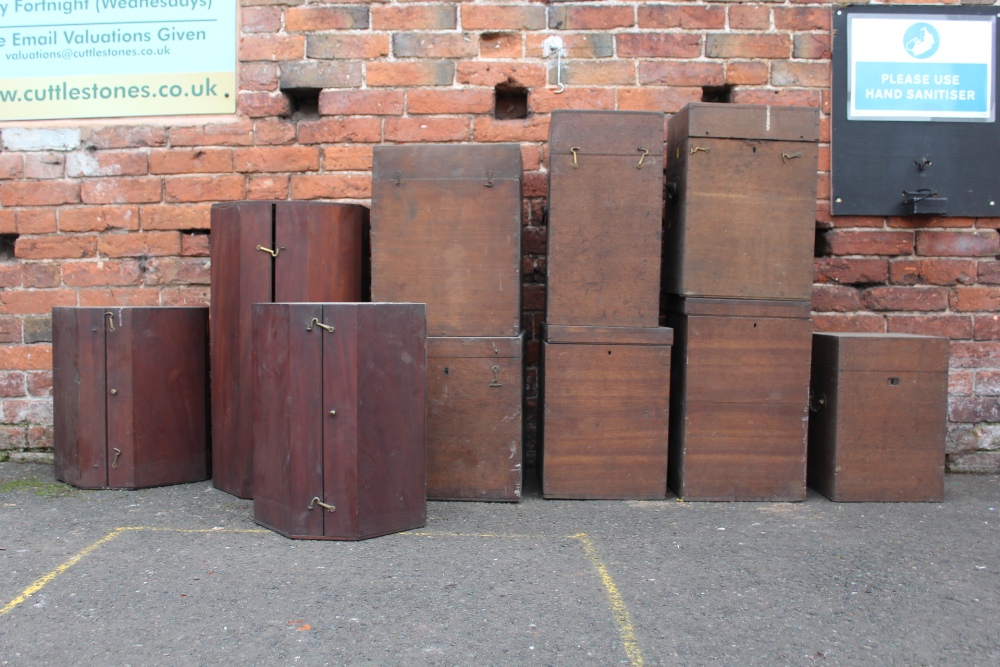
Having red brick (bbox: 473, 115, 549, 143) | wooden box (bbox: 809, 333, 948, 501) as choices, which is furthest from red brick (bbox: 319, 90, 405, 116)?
wooden box (bbox: 809, 333, 948, 501)

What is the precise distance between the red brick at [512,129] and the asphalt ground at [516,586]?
195cm

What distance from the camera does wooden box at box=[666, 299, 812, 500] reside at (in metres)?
3.57

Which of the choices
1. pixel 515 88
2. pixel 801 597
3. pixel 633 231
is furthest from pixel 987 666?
pixel 515 88

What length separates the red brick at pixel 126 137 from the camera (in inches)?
172

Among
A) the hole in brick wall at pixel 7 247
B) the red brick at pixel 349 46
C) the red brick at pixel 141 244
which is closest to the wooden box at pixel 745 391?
the red brick at pixel 349 46

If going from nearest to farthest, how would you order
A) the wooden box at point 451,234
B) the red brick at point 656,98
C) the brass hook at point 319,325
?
1. the brass hook at point 319,325
2. the wooden box at point 451,234
3. the red brick at point 656,98

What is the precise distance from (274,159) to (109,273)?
1.12 metres

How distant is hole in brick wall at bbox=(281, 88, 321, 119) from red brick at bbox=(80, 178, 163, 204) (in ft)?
2.79

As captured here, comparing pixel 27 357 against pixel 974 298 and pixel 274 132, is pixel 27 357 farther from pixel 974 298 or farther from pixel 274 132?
pixel 974 298

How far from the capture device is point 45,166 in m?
4.41

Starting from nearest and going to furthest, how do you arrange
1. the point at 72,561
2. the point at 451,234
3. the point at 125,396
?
the point at 72,561 → the point at 451,234 → the point at 125,396

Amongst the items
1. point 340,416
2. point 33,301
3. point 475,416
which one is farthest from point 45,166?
point 475,416

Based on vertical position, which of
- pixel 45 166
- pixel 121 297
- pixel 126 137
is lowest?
pixel 121 297

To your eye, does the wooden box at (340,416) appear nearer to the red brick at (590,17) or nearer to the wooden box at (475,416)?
A: the wooden box at (475,416)
